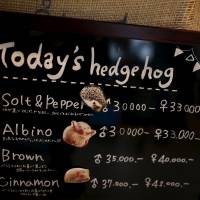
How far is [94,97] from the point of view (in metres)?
0.87

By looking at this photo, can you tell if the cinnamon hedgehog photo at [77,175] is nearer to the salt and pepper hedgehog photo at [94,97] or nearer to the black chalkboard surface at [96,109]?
the black chalkboard surface at [96,109]

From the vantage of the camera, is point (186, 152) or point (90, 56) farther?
point (186, 152)

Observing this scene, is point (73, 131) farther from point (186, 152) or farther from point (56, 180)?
point (186, 152)

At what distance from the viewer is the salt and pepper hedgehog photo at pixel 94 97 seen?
0.86 m

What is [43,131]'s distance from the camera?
875 millimetres

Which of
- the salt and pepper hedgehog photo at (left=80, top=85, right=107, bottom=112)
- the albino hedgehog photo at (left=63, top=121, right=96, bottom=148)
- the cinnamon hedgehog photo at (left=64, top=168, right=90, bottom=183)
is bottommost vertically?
the cinnamon hedgehog photo at (left=64, top=168, right=90, bottom=183)

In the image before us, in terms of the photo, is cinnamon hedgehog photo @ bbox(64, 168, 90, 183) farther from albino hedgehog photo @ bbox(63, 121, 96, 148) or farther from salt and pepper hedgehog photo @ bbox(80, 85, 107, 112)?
salt and pepper hedgehog photo @ bbox(80, 85, 107, 112)

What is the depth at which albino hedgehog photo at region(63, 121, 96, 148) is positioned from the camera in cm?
89

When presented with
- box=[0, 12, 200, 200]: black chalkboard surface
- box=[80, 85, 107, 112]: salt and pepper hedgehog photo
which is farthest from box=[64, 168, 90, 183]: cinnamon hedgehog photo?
box=[80, 85, 107, 112]: salt and pepper hedgehog photo

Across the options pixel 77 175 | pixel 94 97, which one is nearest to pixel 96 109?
pixel 94 97

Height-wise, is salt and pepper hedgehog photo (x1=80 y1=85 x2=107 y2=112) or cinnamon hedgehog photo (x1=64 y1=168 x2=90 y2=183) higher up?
salt and pepper hedgehog photo (x1=80 y1=85 x2=107 y2=112)

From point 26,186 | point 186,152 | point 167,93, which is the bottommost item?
point 26,186

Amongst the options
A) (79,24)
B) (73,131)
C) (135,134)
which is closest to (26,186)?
(73,131)

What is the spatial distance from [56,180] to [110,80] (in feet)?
1.13
